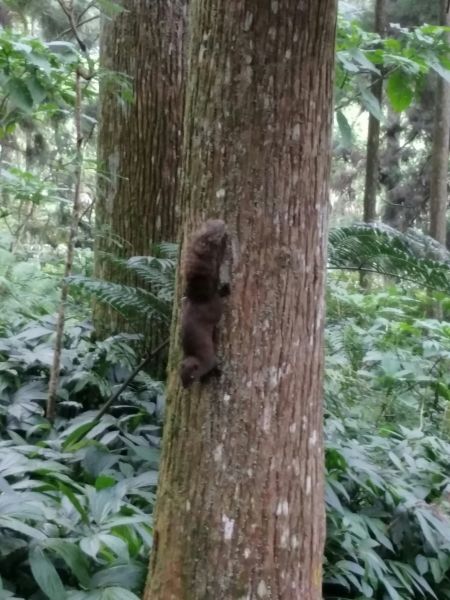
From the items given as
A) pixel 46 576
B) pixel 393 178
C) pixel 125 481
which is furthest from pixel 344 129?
pixel 393 178

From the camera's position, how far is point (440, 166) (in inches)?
377

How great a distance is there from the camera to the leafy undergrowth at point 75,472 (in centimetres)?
220

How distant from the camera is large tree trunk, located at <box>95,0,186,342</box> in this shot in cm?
400

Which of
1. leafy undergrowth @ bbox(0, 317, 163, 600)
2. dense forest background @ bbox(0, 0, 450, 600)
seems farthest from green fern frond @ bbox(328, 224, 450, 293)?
leafy undergrowth @ bbox(0, 317, 163, 600)

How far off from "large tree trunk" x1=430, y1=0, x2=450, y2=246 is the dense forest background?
14.6 ft

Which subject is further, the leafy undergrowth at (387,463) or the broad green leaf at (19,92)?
the broad green leaf at (19,92)

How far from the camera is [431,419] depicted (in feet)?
16.7

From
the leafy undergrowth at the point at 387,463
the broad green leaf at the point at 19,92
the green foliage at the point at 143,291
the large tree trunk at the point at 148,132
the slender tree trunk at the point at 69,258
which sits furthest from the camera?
the large tree trunk at the point at 148,132

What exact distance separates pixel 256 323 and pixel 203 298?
0.17 meters

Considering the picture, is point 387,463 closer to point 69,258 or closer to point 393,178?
point 69,258

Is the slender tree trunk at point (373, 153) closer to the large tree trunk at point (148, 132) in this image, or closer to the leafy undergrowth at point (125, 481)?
the leafy undergrowth at point (125, 481)

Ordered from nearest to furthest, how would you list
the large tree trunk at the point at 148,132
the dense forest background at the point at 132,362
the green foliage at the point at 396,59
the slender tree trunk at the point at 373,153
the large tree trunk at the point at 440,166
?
the dense forest background at the point at 132,362 → the large tree trunk at the point at 148,132 → the green foliage at the point at 396,59 → the large tree trunk at the point at 440,166 → the slender tree trunk at the point at 373,153

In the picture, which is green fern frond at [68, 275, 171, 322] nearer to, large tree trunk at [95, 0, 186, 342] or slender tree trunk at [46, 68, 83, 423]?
slender tree trunk at [46, 68, 83, 423]

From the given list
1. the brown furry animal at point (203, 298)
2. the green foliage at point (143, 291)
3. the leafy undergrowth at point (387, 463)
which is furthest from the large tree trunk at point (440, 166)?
the brown furry animal at point (203, 298)
